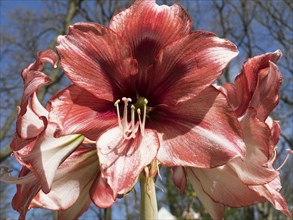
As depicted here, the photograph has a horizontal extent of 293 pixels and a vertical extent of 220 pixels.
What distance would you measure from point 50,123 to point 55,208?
0.50ft

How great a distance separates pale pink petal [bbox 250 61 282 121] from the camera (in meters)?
0.62

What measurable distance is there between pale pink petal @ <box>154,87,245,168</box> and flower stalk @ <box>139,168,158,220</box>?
0.17 ft

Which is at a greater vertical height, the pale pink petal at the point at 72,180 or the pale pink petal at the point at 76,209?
the pale pink petal at the point at 72,180

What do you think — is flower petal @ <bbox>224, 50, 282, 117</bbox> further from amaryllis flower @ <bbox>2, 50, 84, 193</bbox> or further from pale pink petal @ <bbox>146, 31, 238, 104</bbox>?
amaryllis flower @ <bbox>2, 50, 84, 193</bbox>

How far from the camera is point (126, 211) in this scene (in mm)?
11391

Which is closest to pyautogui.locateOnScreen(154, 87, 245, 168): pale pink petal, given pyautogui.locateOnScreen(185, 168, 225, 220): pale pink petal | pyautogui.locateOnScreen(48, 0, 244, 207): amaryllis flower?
pyautogui.locateOnScreen(48, 0, 244, 207): amaryllis flower

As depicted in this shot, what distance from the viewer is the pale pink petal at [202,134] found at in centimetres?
56

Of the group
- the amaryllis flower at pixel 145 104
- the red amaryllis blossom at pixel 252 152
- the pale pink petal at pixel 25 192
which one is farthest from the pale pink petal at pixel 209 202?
the pale pink petal at pixel 25 192

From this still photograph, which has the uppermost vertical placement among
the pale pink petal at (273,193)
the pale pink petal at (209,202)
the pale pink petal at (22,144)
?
the pale pink petal at (22,144)

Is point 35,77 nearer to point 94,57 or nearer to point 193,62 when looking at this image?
point 94,57

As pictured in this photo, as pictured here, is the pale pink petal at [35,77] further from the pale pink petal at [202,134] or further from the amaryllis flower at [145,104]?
the pale pink petal at [202,134]

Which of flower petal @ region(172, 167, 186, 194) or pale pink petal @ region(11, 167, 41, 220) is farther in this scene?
flower petal @ region(172, 167, 186, 194)

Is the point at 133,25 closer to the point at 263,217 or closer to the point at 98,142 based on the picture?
the point at 98,142

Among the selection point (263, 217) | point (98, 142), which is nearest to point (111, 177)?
point (98, 142)
